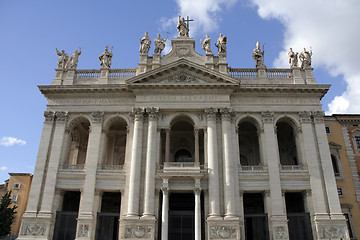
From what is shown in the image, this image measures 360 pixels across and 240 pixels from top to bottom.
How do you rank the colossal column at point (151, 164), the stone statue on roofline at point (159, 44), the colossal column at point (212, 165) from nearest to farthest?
the colossal column at point (212, 165)
the colossal column at point (151, 164)
the stone statue on roofline at point (159, 44)

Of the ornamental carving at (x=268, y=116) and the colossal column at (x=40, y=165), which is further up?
the ornamental carving at (x=268, y=116)

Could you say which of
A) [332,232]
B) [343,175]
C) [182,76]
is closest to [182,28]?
[182,76]

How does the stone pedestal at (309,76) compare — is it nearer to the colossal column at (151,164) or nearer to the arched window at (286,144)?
the arched window at (286,144)

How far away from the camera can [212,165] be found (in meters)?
27.3

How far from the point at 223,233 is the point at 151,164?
814 cm

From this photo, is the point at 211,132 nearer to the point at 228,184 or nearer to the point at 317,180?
the point at 228,184

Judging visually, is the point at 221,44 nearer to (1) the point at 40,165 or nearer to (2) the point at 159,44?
(2) the point at 159,44

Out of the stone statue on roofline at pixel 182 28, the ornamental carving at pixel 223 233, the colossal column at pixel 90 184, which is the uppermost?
the stone statue on roofline at pixel 182 28

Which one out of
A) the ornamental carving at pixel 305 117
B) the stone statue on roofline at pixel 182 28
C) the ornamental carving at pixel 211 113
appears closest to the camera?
the ornamental carving at pixel 211 113

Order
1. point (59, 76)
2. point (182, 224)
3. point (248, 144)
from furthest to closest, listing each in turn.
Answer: point (248, 144) < point (59, 76) < point (182, 224)

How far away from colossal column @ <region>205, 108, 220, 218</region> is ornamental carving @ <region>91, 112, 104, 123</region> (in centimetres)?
983

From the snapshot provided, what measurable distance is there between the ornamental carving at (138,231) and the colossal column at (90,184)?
317 cm

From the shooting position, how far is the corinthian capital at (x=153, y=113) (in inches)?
1155

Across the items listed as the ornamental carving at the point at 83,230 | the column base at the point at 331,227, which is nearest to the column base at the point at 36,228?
the ornamental carving at the point at 83,230
